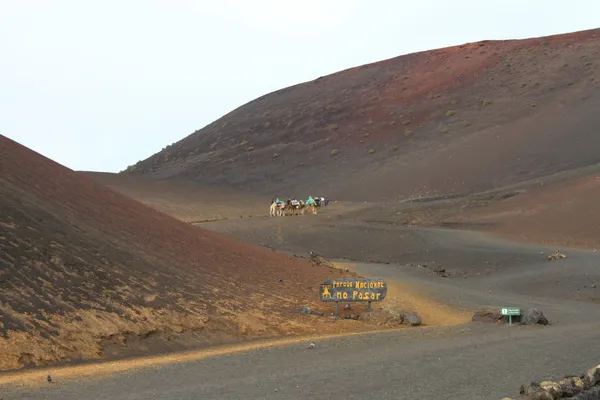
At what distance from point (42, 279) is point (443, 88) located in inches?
2662

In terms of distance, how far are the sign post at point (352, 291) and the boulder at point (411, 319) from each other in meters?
0.71

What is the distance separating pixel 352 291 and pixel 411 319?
162cm

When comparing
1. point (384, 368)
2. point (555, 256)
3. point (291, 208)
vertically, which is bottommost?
point (384, 368)

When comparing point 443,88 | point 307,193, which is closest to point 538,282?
point 307,193

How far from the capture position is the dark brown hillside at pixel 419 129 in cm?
5869

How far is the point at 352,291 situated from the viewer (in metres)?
18.9

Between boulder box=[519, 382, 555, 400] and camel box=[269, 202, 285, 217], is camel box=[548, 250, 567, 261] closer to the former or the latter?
boulder box=[519, 382, 555, 400]

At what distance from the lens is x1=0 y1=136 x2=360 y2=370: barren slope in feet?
43.9

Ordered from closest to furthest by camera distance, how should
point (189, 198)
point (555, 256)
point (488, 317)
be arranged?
point (488, 317) → point (555, 256) → point (189, 198)

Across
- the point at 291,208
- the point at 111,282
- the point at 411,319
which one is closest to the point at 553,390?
the point at 411,319

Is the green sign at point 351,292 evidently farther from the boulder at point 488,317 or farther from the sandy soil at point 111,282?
the boulder at point 488,317

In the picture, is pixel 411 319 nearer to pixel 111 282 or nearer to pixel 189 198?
pixel 111 282

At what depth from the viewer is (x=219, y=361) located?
12.9 meters

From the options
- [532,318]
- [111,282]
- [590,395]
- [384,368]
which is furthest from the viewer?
[532,318]
